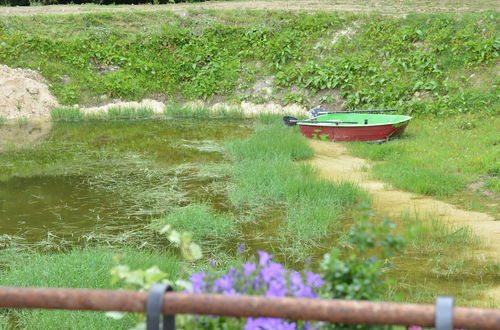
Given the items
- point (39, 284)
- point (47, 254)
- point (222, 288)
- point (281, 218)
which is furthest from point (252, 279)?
point (281, 218)

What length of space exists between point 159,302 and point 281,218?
6.96 m

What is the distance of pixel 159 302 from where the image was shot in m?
2.19

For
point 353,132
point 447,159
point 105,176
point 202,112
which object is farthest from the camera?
point 202,112

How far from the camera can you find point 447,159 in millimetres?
12492

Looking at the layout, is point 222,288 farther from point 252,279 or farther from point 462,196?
point 462,196

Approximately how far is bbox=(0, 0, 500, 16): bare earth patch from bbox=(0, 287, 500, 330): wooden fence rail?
21.1 metres

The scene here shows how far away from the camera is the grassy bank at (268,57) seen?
1822 centimetres

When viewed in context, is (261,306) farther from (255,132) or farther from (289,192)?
(255,132)

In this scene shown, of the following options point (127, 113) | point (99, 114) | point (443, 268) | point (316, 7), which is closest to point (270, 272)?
point (443, 268)

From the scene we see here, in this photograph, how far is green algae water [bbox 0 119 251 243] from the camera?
29.9 feet

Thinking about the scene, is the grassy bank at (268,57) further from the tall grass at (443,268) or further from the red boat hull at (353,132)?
the tall grass at (443,268)

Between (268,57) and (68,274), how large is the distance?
52.8 feet

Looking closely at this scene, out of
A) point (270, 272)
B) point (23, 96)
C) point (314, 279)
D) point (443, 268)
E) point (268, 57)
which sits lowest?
point (443, 268)

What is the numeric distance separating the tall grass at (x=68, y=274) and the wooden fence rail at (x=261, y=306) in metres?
3.13
